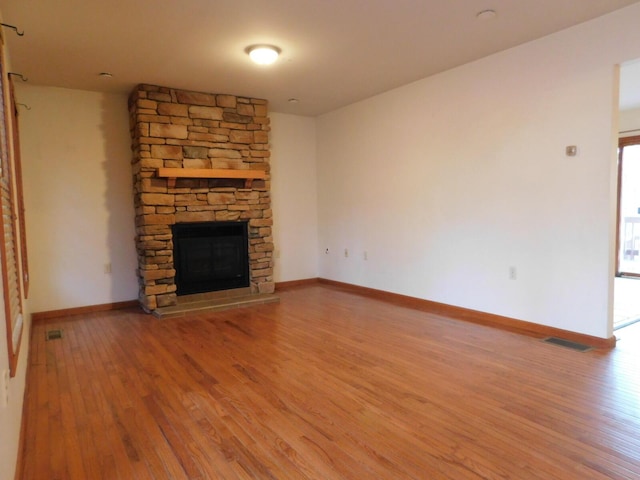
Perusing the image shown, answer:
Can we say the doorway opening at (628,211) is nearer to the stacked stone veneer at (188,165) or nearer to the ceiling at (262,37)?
the ceiling at (262,37)

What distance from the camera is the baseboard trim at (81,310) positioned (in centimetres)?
449

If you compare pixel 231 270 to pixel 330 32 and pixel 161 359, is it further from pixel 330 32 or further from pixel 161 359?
pixel 330 32

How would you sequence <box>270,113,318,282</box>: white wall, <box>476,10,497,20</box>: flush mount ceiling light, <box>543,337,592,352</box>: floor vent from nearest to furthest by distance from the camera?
<box>476,10,497,20</box>: flush mount ceiling light
<box>543,337,592,352</box>: floor vent
<box>270,113,318,282</box>: white wall

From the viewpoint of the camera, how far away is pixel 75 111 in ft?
15.1

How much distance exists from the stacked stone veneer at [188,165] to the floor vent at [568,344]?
3.35 meters

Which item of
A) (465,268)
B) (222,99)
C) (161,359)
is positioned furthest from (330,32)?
(161,359)

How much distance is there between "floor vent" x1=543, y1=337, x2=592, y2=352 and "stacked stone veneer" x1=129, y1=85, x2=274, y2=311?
132 inches

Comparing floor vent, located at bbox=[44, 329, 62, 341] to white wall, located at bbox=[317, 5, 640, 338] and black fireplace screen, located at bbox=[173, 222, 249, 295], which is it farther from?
white wall, located at bbox=[317, 5, 640, 338]

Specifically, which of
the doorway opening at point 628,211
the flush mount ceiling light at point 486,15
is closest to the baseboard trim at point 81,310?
the flush mount ceiling light at point 486,15

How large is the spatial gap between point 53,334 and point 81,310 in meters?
0.86

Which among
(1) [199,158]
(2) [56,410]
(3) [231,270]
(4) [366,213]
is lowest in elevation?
(2) [56,410]

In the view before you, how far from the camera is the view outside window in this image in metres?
6.28

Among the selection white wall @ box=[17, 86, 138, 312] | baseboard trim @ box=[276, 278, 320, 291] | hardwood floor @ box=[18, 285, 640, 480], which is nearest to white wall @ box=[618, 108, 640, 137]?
hardwood floor @ box=[18, 285, 640, 480]

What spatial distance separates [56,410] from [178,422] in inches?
31.0
